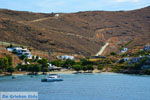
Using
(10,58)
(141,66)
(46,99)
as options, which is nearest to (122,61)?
(141,66)

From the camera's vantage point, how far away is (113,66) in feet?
531

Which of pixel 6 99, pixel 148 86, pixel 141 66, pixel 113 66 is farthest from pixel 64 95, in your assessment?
pixel 113 66

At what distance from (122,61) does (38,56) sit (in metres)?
37.7

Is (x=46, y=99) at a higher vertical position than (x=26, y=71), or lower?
higher

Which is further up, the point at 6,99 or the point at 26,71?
the point at 6,99

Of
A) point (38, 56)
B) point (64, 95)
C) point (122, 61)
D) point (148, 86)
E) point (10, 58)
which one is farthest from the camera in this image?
point (38, 56)

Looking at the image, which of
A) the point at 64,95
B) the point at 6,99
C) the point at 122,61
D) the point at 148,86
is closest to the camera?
the point at 6,99

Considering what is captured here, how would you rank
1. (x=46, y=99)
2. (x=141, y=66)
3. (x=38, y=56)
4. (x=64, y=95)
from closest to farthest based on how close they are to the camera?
(x=46, y=99) → (x=64, y=95) → (x=141, y=66) → (x=38, y=56)

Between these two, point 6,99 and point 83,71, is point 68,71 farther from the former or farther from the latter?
point 6,99

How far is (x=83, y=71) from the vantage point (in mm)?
163375

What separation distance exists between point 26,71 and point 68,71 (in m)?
16.7

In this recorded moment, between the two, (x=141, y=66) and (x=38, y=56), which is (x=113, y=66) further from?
(x=38, y=56)

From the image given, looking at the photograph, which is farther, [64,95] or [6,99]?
[64,95]

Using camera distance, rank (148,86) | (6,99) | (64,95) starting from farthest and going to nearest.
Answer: (148,86), (64,95), (6,99)
